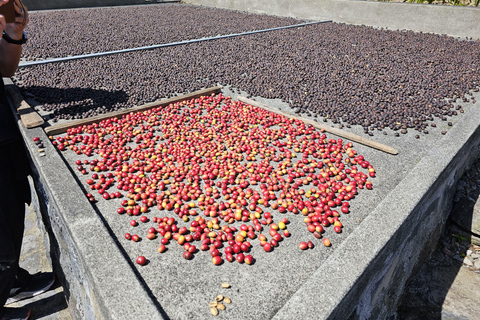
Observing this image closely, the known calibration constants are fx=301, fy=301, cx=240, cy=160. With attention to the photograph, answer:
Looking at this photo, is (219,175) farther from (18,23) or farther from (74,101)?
(74,101)

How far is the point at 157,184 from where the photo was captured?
3.56 metres

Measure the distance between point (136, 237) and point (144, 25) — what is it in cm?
1183

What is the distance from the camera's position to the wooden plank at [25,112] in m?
4.12

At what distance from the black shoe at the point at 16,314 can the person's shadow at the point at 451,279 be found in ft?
14.4

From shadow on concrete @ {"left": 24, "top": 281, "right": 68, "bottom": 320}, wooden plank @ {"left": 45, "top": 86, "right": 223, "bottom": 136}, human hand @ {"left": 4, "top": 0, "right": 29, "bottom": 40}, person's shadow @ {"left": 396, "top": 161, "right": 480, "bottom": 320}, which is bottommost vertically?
shadow on concrete @ {"left": 24, "top": 281, "right": 68, "bottom": 320}

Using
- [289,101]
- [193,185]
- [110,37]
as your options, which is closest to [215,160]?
[193,185]

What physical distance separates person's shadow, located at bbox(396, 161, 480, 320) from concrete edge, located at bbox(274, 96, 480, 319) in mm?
245

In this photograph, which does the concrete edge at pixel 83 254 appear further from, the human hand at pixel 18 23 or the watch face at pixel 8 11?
the watch face at pixel 8 11

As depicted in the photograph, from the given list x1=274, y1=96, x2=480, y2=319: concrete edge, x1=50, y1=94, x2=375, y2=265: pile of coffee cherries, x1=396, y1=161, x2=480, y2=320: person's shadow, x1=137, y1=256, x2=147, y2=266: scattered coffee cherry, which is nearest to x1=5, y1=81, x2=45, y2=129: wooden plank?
x1=50, y1=94, x2=375, y2=265: pile of coffee cherries

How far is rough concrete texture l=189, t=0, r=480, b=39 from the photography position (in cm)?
1007

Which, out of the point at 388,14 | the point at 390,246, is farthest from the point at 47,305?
the point at 388,14

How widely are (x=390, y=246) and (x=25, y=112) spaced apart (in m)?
5.00

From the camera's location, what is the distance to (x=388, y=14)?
11.6 m

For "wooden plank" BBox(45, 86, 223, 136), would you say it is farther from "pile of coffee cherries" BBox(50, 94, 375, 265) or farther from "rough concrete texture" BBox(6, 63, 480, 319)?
"rough concrete texture" BBox(6, 63, 480, 319)
